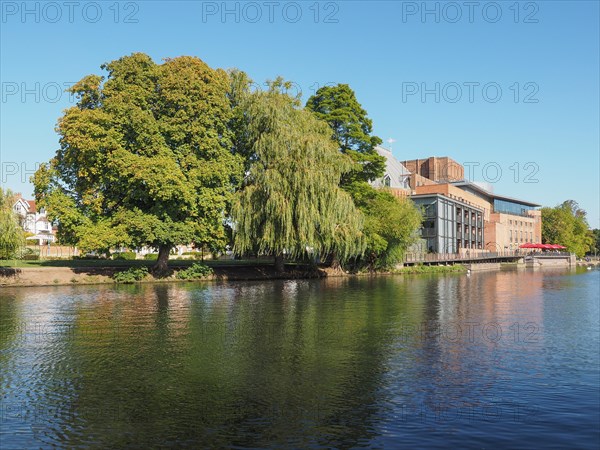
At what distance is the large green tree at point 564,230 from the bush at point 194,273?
435 feet

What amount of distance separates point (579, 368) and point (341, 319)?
10.1 meters

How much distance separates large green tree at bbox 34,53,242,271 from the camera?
40.5m

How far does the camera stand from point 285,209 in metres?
44.2

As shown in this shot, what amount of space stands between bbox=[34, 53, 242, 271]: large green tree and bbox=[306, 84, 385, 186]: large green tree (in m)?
15.0

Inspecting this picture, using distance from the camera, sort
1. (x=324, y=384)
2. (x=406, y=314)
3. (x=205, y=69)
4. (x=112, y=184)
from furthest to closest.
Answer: (x=205, y=69) → (x=112, y=184) → (x=406, y=314) → (x=324, y=384)

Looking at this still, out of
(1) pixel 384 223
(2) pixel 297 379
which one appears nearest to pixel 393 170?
(1) pixel 384 223

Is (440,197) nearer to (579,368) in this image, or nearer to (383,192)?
(383,192)

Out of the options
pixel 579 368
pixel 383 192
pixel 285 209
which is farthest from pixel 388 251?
pixel 579 368

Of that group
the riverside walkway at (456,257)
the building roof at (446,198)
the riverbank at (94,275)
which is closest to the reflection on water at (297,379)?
the riverbank at (94,275)

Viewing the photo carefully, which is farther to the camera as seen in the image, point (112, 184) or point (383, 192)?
point (383, 192)

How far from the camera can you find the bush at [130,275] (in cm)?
4281

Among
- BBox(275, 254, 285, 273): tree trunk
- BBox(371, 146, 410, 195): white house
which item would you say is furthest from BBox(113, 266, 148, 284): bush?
BBox(371, 146, 410, 195): white house

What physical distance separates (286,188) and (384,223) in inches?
781

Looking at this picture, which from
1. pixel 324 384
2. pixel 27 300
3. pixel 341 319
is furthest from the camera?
pixel 27 300
